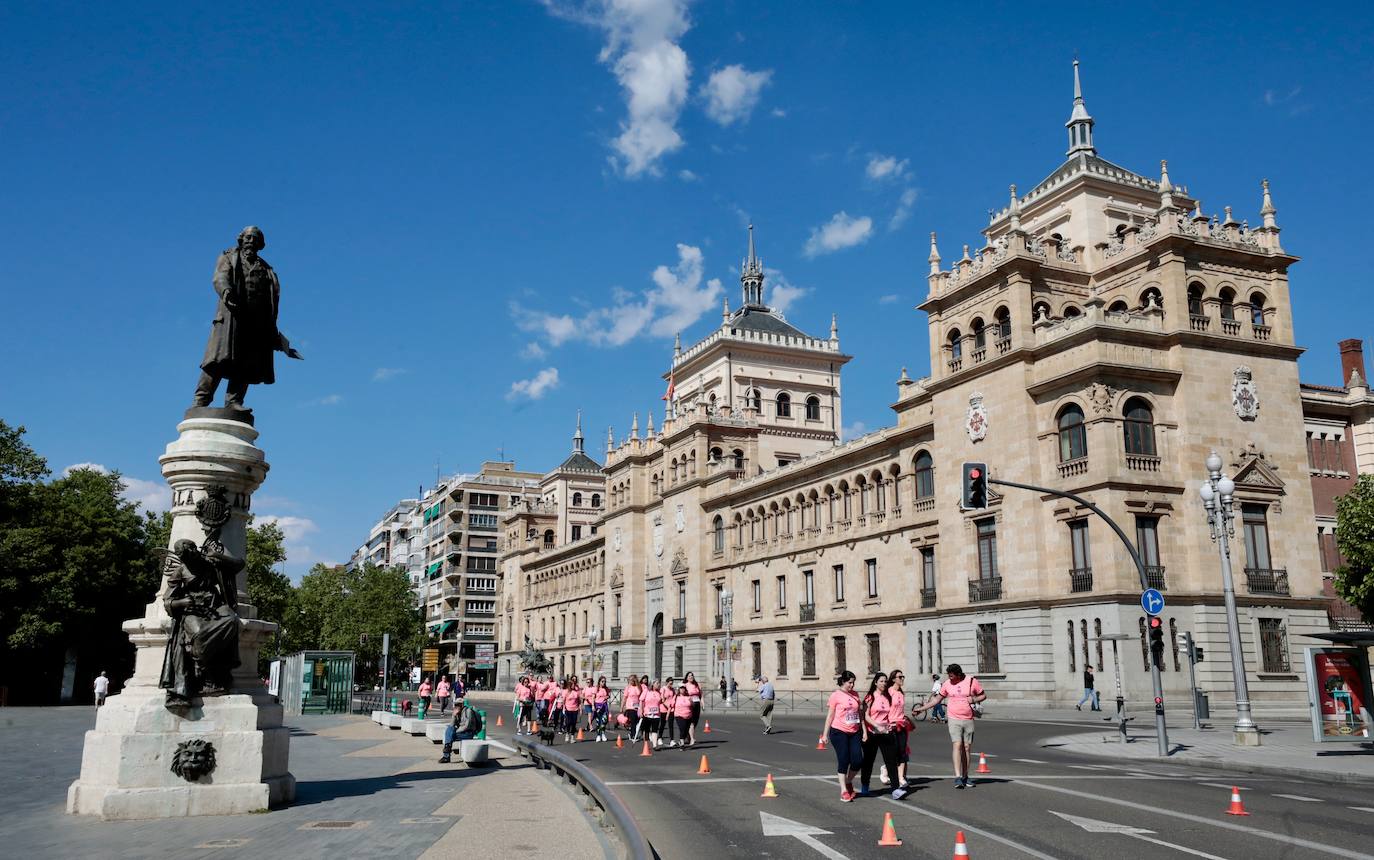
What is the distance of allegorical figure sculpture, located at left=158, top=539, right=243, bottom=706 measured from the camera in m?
12.4

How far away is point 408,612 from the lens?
9762 cm

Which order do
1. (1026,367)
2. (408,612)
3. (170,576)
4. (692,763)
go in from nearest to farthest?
(170,576) → (692,763) → (1026,367) → (408,612)

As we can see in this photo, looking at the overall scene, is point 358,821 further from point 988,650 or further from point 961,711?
point 988,650

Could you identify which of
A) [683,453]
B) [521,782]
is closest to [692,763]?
[521,782]

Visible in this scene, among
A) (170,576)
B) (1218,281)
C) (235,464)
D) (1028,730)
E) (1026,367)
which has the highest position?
(1218,281)

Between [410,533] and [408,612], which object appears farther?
[410,533]

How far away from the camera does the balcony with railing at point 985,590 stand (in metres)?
40.6

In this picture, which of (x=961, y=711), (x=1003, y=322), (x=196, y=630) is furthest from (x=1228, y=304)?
(x=196, y=630)

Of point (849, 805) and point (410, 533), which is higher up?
point (410, 533)

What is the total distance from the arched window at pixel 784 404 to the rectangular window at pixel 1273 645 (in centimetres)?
4523

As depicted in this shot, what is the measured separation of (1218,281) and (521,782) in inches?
1382

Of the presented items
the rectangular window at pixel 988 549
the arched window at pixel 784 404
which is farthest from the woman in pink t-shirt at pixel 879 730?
the arched window at pixel 784 404

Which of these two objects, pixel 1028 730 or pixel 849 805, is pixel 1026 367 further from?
pixel 849 805

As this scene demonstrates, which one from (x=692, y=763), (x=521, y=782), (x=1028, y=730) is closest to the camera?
(x=521, y=782)
